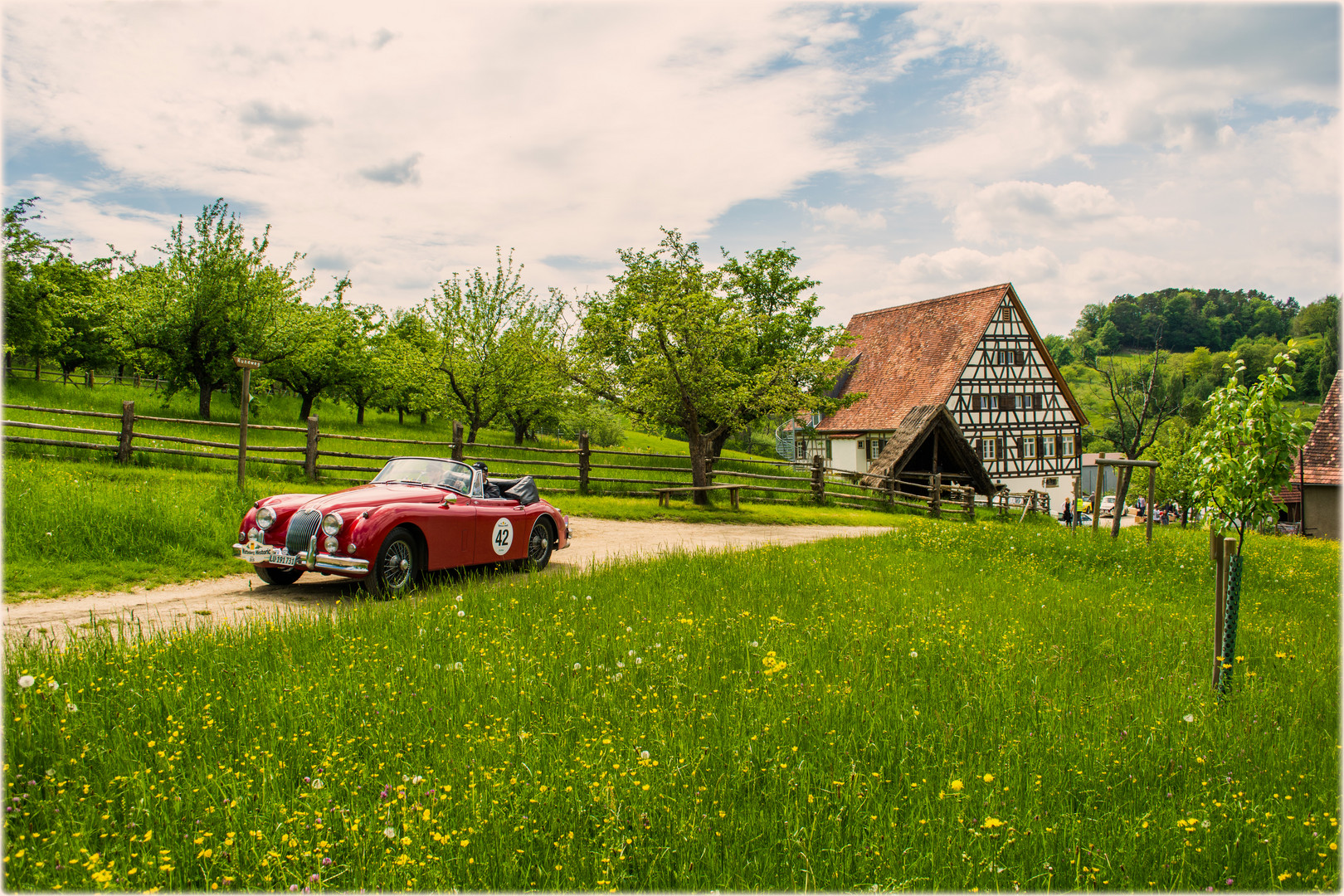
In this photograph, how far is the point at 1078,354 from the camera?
427 ft

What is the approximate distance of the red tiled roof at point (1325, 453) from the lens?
3162 centimetres

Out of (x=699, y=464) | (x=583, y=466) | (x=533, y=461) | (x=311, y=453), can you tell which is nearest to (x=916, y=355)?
(x=699, y=464)

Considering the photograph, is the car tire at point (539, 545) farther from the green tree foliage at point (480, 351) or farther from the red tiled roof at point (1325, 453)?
the red tiled roof at point (1325, 453)

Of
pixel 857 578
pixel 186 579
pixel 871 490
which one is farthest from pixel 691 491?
pixel 186 579

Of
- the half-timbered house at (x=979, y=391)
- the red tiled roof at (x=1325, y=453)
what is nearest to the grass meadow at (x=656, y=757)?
the half-timbered house at (x=979, y=391)

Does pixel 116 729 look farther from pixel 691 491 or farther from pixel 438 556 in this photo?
pixel 691 491

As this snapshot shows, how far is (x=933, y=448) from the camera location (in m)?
30.2

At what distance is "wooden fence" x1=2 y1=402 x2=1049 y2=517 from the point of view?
49.0ft

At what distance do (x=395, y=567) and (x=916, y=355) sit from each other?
123 ft

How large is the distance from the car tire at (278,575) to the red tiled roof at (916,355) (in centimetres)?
3284

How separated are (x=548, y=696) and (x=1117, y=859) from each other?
291 centimetres

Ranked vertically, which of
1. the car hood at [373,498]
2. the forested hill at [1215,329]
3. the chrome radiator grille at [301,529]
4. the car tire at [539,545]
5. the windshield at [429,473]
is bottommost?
the car tire at [539,545]

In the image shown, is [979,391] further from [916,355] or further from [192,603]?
[192,603]

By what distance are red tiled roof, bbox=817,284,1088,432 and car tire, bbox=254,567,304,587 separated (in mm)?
32836
